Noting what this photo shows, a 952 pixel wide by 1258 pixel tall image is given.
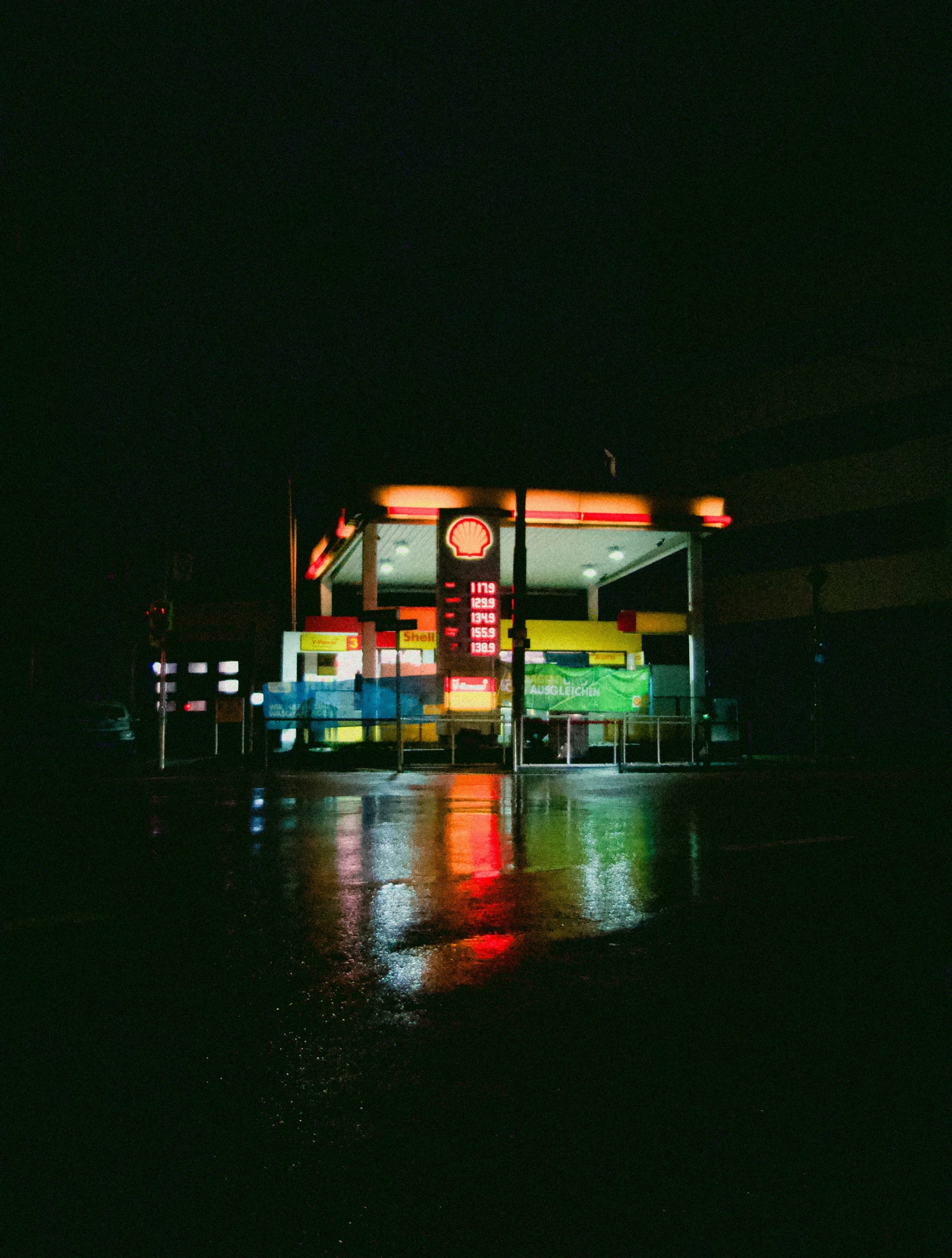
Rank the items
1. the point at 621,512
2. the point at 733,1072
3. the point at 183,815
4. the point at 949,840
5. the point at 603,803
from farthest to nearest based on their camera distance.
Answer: the point at 621,512
the point at 603,803
the point at 183,815
the point at 949,840
the point at 733,1072

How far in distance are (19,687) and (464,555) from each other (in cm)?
2689

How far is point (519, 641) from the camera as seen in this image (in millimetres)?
19000

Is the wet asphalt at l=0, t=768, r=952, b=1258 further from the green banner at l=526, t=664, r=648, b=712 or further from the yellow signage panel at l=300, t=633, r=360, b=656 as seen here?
the yellow signage panel at l=300, t=633, r=360, b=656

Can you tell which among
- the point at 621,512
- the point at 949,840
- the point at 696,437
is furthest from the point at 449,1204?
the point at 696,437

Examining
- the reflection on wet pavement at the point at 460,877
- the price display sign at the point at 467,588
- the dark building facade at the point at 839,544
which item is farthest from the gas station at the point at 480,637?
the reflection on wet pavement at the point at 460,877

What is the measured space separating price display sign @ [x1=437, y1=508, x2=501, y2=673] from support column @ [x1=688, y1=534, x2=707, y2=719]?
686cm

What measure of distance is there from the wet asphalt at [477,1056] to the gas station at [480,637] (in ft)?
41.1

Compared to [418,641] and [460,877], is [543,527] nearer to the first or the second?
[418,641]

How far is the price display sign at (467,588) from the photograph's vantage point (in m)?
23.2

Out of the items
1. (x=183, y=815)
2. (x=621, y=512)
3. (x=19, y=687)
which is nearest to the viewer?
(x=183, y=815)

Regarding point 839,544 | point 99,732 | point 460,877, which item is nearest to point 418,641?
point 99,732

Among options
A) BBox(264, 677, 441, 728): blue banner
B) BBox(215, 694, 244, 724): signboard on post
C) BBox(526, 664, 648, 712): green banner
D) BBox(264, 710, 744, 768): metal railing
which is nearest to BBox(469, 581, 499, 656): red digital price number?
BBox(526, 664, 648, 712): green banner

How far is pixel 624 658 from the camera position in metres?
34.8

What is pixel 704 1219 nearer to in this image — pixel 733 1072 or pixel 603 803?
pixel 733 1072
